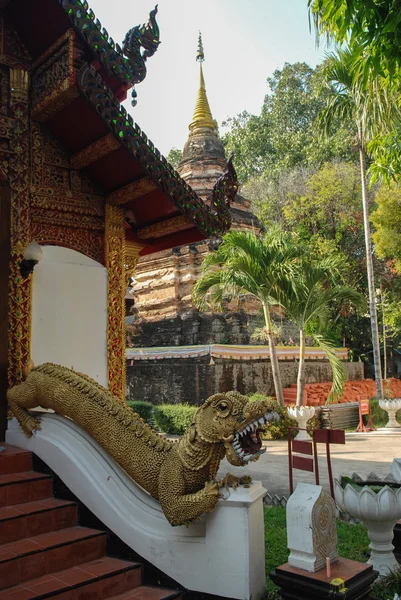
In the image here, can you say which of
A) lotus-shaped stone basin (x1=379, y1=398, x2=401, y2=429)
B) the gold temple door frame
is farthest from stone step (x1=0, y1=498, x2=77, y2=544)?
lotus-shaped stone basin (x1=379, y1=398, x2=401, y2=429)

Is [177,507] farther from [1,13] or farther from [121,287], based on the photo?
[1,13]

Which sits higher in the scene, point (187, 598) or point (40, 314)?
point (40, 314)

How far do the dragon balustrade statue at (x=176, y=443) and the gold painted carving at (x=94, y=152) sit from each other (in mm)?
2343

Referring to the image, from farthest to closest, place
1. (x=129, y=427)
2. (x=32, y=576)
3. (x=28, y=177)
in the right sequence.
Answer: (x=28, y=177) < (x=129, y=427) < (x=32, y=576)

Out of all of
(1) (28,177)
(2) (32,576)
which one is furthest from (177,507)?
(1) (28,177)

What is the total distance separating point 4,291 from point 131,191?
1724 millimetres

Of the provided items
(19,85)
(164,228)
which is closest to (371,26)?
(164,228)

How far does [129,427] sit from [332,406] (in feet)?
48.5

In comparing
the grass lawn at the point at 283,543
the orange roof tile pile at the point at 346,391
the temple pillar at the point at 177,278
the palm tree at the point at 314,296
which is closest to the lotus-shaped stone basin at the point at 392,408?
the orange roof tile pile at the point at 346,391

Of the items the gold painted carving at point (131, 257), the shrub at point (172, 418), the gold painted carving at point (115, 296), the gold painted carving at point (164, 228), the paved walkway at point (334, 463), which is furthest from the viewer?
the shrub at point (172, 418)

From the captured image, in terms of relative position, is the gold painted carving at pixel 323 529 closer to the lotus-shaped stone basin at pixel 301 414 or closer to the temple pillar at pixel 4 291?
the temple pillar at pixel 4 291

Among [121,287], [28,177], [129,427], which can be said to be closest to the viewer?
[129,427]

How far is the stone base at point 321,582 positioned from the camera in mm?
3172

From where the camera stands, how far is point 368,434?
1502 centimetres
